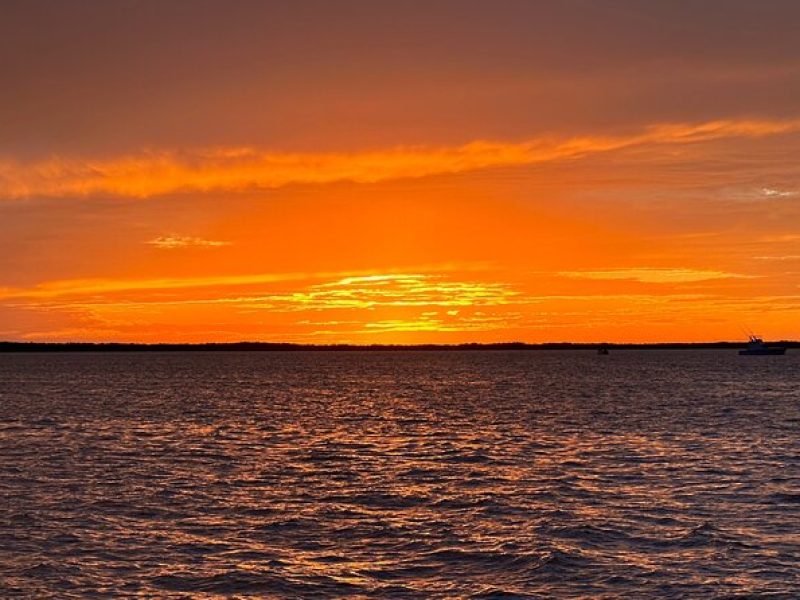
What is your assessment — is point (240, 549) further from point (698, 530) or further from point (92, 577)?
point (698, 530)

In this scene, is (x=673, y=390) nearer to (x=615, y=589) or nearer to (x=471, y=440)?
(x=471, y=440)

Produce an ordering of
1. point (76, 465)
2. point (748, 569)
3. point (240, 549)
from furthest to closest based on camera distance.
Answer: point (76, 465) → point (240, 549) → point (748, 569)

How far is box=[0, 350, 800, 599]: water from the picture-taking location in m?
25.0

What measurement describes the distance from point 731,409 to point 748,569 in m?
68.3

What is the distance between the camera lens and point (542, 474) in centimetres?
4488

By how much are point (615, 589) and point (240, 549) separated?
39.0 ft

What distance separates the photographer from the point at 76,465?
4825cm

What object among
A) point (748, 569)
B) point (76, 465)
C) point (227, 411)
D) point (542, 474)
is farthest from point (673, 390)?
point (748, 569)

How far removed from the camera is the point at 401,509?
35.5 meters

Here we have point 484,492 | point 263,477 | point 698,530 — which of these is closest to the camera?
point 698,530

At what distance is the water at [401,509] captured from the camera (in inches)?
985

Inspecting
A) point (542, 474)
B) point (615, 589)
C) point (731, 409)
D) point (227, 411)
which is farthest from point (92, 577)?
point (731, 409)

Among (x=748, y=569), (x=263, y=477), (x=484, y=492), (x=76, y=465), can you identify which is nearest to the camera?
(x=748, y=569)

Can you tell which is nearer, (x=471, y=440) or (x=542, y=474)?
(x=542, y=474)
